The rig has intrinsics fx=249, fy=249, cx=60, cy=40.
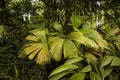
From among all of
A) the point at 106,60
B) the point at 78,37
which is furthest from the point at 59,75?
the point at 106,60

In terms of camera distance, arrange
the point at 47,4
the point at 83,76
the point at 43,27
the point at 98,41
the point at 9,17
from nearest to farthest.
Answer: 1. the point at 83,76
2. the point at 98,41
3. the point at 43,27
4. the point at 47,4
5. the point at 9,17

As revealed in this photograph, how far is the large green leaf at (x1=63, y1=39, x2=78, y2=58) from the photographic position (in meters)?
5.12

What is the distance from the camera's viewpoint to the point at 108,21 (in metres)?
7.49

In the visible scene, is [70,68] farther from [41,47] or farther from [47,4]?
[47,4]

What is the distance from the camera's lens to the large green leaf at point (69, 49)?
202 inches

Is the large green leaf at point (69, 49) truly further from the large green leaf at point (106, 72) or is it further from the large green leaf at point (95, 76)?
the large green leaf at point (106, 72)

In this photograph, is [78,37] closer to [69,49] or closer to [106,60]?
[69,49]

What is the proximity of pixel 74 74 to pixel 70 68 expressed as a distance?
0.20m

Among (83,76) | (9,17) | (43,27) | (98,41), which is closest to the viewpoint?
(83,76)

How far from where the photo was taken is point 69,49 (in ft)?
16.9

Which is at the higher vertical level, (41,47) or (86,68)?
(41,47)

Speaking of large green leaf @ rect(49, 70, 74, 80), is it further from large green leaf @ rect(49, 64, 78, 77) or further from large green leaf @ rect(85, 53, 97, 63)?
large green leaf @ rect(85, 53, 97, 63)

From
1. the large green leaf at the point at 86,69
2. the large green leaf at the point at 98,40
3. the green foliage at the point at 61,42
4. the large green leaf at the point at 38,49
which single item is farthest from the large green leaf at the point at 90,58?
the large green leaf at the point at 38,49

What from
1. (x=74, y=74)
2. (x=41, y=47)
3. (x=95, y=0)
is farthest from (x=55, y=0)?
(x=74, y=74)
